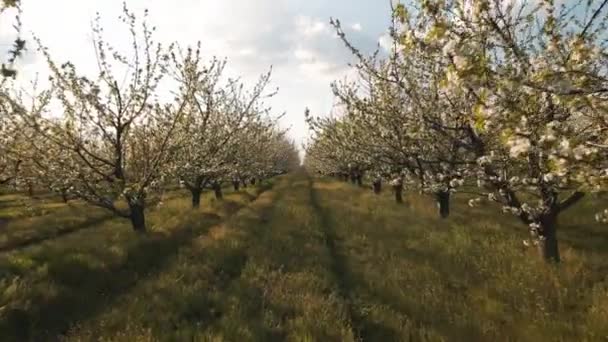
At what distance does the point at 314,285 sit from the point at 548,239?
5672 mm

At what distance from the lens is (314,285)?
10703mm

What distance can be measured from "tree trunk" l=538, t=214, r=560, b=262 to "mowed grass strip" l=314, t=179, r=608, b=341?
24cm

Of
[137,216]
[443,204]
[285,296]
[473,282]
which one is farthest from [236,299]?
[443,204]

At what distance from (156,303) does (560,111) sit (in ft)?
30.7

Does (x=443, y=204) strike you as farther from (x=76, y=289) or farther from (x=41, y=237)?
(x=41, y=237)

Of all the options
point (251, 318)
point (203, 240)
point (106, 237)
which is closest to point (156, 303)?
point (251, 318)

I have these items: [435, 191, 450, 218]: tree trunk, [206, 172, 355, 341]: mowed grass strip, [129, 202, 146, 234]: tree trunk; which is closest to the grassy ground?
[206, 172, 355, 341]: mowed grass strip

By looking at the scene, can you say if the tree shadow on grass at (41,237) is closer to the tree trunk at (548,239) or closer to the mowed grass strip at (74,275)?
the mowed grass strip at (74,275)

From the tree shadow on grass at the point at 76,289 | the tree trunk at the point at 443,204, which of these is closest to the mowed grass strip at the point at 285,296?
the tree shadow on grass at the point at 76,289

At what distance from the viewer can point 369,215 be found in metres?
20.6

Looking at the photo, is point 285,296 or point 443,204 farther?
point 443,204

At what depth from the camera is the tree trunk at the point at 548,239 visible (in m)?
11.4

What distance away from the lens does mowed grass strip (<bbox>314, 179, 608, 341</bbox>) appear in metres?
8.12

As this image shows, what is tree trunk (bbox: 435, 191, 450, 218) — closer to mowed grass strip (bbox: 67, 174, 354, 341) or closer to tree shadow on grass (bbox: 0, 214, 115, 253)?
mowed grass strip (bbox: 67, 174, 354, 341)
